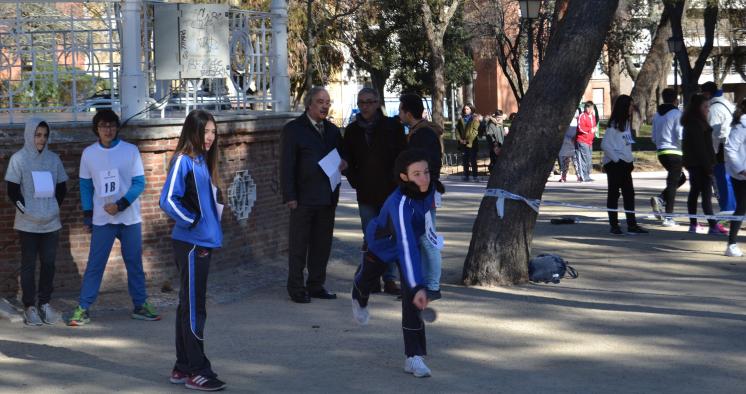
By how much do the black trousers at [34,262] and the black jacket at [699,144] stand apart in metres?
7.66

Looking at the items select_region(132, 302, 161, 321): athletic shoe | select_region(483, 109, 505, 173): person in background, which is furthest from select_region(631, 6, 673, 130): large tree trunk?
select_region(132, 302, 161, 321): athletic shoe

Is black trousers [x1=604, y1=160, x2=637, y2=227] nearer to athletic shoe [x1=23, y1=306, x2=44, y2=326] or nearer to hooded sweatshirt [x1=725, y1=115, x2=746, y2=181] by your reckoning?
hooded sweatshirt [x1=725, y1=115, x2=746, y2=181]

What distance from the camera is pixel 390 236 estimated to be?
23.3 feet

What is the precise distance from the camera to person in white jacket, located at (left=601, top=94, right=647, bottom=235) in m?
13.8

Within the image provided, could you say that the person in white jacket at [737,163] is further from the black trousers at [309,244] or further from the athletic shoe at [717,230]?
the black trousers at [309,244]

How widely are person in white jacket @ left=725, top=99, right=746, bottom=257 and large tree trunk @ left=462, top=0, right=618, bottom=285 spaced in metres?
2.25

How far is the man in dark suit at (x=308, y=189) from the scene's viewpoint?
32.1 ft

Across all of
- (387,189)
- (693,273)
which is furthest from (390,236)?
(693,273)

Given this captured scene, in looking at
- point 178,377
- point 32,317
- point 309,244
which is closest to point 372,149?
point 309,244

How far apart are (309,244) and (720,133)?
6.36m

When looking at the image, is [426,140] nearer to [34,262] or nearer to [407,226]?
[407,226]

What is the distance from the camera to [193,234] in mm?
6887

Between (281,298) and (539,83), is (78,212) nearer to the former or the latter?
(281,298)

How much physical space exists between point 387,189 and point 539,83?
177 cm
